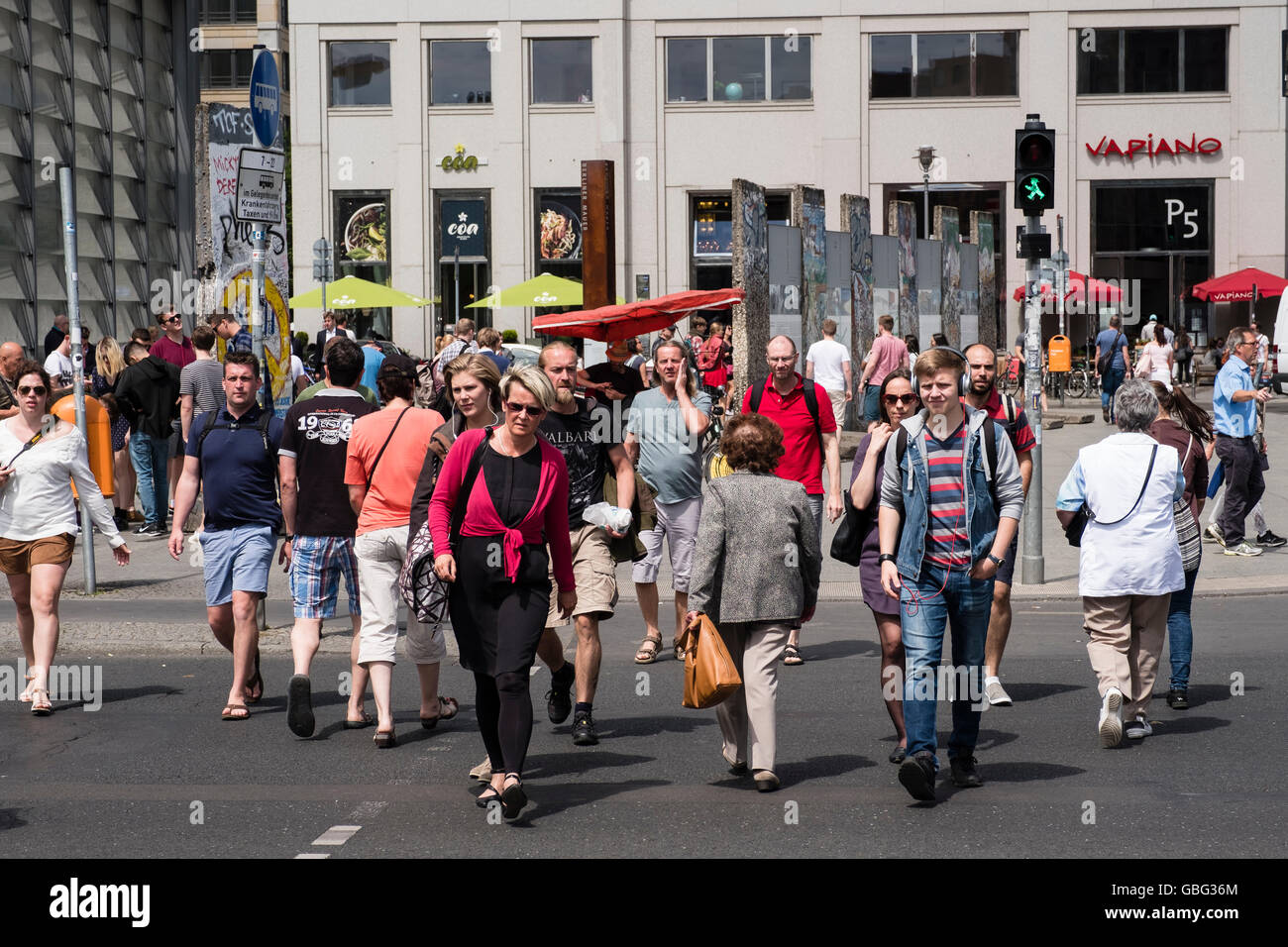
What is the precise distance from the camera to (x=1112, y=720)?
730cm

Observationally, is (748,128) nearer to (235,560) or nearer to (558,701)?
(235,560)

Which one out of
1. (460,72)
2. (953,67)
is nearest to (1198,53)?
(953,67)

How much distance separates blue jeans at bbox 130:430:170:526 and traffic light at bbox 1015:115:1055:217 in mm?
8566

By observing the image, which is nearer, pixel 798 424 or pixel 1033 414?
pixel 798 424

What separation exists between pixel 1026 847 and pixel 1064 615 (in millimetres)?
6027

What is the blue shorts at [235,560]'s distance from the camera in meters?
8.23

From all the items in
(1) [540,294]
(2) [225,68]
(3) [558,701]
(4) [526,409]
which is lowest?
(3) [558,701]

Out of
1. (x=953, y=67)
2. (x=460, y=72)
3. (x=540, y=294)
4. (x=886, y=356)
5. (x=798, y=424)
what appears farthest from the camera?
(x=460, y=72)

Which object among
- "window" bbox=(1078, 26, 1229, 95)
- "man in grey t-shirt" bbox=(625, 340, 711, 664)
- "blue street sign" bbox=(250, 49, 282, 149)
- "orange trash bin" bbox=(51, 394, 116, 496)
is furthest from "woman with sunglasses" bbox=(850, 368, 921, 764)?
"window" bbox=(1078, 26, 1229, 95)

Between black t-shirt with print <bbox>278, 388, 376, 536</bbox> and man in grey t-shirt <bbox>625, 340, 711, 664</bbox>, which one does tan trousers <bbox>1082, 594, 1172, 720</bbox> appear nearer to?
man in grey t-shirt <bbox>625, 340, 711, 664</bbox>

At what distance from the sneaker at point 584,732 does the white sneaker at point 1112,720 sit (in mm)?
2383

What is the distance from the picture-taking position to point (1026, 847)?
19.1 ft

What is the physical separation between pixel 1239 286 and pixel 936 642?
119ft

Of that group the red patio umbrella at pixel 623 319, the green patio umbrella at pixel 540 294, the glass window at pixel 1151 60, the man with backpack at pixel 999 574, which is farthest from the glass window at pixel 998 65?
the man with backpack at pixel 999 574
